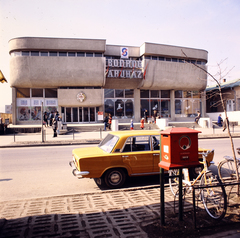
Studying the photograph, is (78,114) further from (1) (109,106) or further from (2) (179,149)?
(2) (179,149)

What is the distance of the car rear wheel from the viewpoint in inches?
230

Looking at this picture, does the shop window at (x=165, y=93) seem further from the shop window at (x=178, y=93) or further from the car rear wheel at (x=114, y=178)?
the car rear wheel at (x=114, y=178)

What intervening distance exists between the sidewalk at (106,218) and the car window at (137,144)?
1471 millimetres

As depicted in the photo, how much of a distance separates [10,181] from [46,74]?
26036mm

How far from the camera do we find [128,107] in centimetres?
3522

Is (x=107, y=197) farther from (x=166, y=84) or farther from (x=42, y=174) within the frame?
(x=166, y=84)

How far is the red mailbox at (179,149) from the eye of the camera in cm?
348

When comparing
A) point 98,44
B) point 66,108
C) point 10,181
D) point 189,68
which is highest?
point 98,44

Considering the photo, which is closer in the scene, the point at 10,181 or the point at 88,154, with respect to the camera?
the point at 88,154

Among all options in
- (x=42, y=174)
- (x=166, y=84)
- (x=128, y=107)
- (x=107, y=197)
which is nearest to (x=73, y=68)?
(x=128, y=107)

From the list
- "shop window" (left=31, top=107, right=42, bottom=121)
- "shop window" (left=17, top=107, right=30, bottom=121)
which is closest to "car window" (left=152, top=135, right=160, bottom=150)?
"shop window" (left=31, top=107, right=42, bottom=121)

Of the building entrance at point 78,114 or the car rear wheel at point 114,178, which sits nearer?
the car rear wheel at point 114,178

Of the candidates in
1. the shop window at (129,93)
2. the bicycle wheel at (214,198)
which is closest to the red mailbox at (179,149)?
the bicycle wheel at (214,198)

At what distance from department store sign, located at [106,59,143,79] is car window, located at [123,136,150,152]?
2626cm
